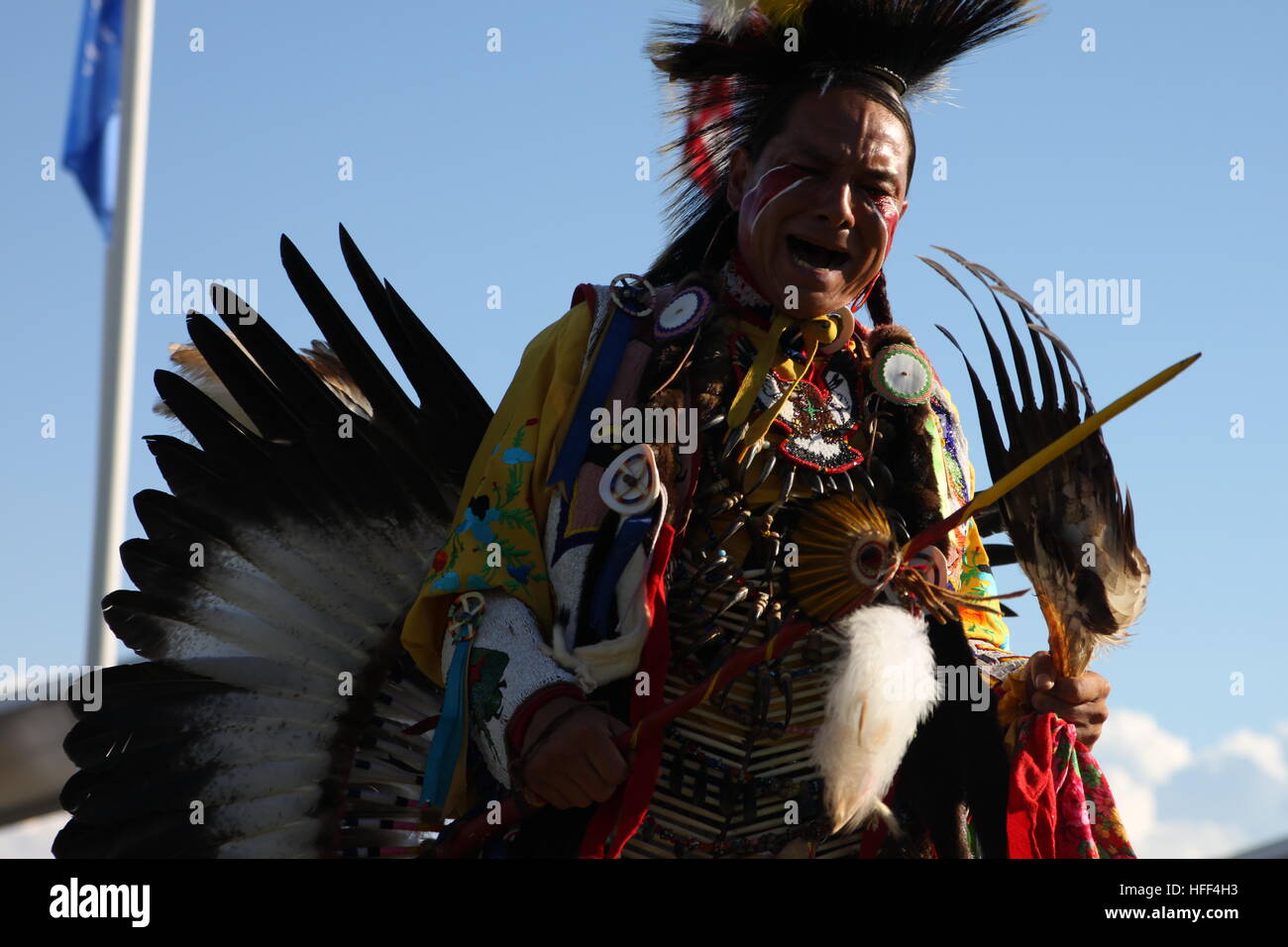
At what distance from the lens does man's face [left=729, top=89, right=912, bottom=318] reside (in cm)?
336

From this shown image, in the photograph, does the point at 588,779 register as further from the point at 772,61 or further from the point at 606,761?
the point at 772,61

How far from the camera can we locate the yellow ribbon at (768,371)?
330 centimetres

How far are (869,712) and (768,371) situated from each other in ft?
2.79

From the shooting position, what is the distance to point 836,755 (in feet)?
9.67

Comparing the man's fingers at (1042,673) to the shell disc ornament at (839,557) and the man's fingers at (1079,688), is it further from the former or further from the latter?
the shell disc ornament at (839,557)

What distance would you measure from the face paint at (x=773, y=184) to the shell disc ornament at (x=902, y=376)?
1.46 feet

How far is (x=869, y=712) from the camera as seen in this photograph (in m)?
2.92

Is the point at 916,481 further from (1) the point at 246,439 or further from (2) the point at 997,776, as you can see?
(1) the point at 246,439

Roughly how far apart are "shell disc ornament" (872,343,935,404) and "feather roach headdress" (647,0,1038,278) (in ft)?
1.78
